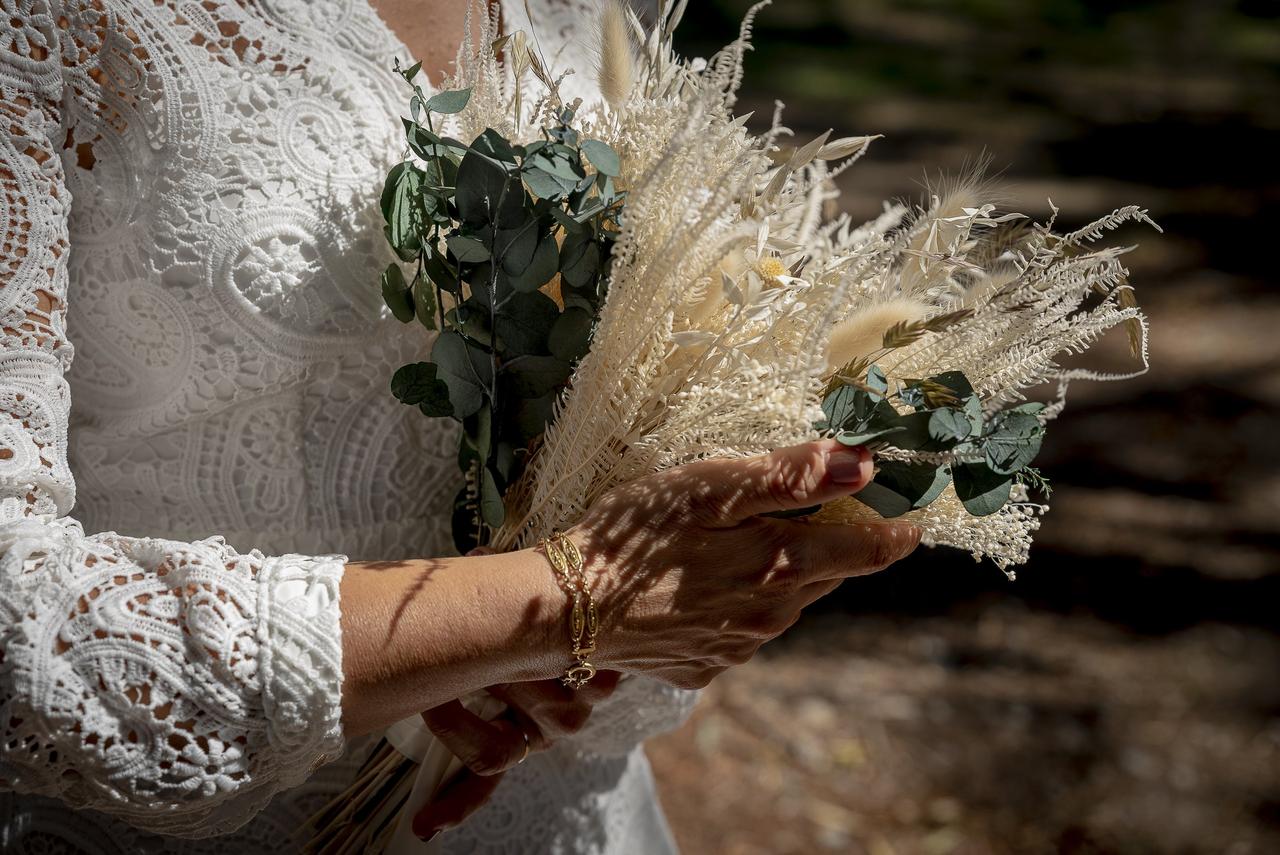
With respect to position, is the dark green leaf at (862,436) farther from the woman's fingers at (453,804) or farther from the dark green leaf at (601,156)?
the woman's fingers at (453,804)

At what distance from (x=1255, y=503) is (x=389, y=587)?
176 inches

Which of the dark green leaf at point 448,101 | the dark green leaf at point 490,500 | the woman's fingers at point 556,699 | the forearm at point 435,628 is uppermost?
the dark green leaf at point 448,101

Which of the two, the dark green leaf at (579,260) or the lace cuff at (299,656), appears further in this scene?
the dark green leaf at (579,260)

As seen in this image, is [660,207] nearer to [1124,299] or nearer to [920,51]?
[1124,299]

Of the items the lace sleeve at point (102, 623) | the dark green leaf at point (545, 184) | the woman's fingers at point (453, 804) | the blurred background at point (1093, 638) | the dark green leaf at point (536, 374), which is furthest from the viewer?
the blurred background at point (1093, 638)

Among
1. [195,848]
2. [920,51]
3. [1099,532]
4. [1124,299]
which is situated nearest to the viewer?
[1124,299]

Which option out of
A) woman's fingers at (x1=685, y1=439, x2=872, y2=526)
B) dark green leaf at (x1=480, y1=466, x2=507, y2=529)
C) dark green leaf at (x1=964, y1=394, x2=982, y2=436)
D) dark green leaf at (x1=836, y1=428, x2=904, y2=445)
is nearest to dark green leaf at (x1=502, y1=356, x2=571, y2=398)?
dark green leaf at (x1=480, y1=466, x2=507, y2=529)

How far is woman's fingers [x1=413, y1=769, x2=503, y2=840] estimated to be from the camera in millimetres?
1313

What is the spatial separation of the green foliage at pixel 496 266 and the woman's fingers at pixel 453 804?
36 cm

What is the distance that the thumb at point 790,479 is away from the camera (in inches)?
39.6

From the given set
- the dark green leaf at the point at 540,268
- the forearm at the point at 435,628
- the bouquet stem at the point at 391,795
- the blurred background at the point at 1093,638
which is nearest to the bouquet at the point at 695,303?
the dark green leaf at the point at 540,268

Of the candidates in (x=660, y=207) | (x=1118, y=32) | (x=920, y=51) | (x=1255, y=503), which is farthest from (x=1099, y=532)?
(x=1118, y=32)

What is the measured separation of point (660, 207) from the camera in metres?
1.05

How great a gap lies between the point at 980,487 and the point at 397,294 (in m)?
0.67
